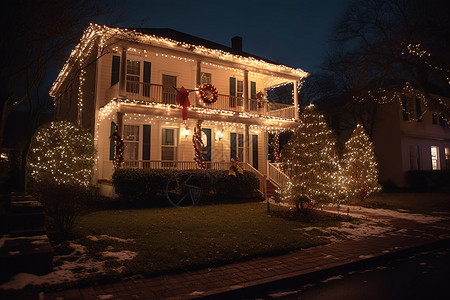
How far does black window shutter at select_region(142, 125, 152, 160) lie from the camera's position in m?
13.8

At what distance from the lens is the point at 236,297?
3.77 meters

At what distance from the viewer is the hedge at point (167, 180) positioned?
1037 centimetres

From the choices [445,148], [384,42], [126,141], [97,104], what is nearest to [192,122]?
[126,141]

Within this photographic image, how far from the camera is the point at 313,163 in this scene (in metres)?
8.75

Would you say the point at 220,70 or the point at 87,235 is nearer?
the point at 87,235

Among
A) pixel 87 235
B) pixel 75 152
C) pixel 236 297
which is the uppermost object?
pixel 75 152

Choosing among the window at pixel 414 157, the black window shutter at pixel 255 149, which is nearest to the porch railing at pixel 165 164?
the black window shutter at pixel 255 149

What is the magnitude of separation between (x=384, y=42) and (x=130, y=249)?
1329 cm

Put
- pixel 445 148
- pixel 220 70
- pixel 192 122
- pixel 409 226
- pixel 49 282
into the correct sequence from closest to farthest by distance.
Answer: pixel 49 282
pixel 409 226
pixel 192 122
pixel 220 70
pixel 445 148

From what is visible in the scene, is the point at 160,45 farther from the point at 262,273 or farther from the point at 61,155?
the point at 262,273

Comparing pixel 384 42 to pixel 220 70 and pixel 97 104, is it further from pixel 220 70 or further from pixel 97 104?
pixel 97 104

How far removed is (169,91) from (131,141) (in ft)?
9.81

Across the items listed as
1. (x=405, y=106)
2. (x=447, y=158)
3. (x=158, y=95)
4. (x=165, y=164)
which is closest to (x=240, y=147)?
(x=165, y=164)

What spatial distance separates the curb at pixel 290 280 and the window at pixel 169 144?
10730 millimetres
